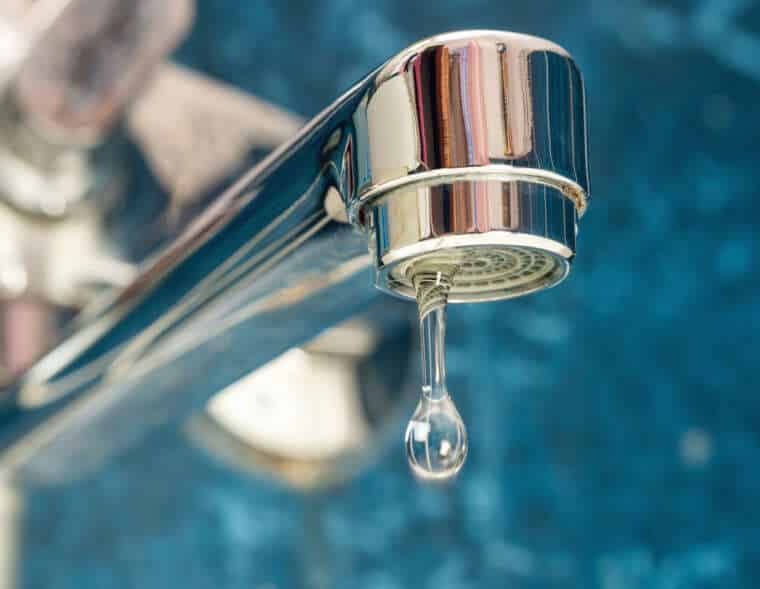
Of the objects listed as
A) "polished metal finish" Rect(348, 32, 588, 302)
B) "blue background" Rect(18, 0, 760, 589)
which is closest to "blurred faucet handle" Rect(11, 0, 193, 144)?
"blue background" Rect(18, 0, 760, 589)

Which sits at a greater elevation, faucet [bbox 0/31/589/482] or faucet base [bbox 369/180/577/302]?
faucet [bbox 0/31/589/482]

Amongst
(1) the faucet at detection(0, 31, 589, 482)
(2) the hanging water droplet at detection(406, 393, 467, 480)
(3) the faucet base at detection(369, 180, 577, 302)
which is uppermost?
(1) the faucet at detection(0, 31, 589, 482)

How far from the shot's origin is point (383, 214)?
253mm

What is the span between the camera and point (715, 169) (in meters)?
0.76

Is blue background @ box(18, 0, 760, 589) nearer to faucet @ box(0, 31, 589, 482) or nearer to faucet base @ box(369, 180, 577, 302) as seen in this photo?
faucet @ box(0, 31, 589, 482)

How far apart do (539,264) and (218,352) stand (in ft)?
0.46

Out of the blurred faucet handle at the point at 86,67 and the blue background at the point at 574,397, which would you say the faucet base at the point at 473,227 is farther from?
the blue background at the point at 574,397

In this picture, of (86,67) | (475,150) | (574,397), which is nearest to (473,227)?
(475,150)

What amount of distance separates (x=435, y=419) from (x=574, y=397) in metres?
0.49

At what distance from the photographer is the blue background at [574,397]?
71 centimetres

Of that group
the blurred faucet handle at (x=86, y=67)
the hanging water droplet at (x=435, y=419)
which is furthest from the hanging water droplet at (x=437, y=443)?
the blurred faucet handle at (x=86, y=67)

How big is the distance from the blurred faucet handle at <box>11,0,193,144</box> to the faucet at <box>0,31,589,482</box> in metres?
0.23

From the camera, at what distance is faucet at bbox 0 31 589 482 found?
242 mm

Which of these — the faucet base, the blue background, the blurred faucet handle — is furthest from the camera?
the blue background
